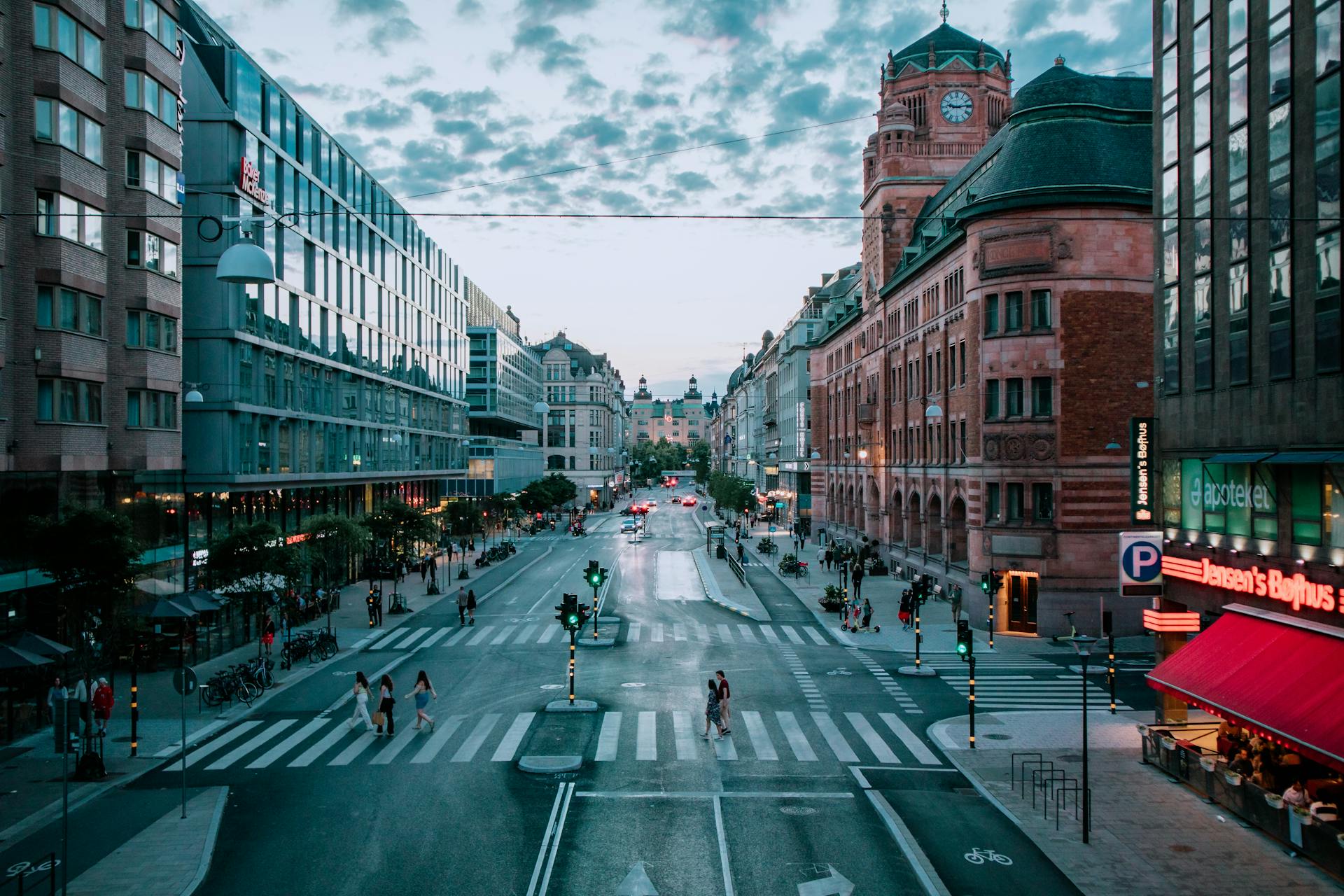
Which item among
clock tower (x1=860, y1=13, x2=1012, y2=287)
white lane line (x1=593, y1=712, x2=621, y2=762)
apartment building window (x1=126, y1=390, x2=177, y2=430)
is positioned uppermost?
clock tower (x1=860, y1=13, x2=1012, y2=287)

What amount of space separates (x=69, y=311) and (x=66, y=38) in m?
8.12

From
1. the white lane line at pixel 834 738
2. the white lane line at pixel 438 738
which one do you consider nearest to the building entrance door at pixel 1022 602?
the white lane line at pixel 834 738

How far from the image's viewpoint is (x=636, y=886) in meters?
14.9

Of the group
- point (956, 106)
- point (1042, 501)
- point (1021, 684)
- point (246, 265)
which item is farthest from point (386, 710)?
point (956, 106)

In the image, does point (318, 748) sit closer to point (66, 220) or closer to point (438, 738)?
point (438, 738)

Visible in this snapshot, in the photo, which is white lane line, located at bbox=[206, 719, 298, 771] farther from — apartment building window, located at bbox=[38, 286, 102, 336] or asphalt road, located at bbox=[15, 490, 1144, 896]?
apartment building window, located at bbox=[38, 286, 102, 336]

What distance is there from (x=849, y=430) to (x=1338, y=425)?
197ft

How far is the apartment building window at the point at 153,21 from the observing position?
3250cm

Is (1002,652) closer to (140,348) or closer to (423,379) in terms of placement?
(140,348)

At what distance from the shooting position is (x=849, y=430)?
77688 millimetres

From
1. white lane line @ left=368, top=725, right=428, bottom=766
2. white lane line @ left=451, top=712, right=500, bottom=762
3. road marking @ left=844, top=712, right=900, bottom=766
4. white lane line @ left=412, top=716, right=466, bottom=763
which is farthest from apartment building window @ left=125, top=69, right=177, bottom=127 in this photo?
road marking @ left=844, top=712, right=900, bottom=766

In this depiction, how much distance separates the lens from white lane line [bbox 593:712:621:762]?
2217cm

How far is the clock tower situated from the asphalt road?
38738 mm

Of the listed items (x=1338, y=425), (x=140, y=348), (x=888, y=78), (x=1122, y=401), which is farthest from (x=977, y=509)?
(x=888, y=78)
